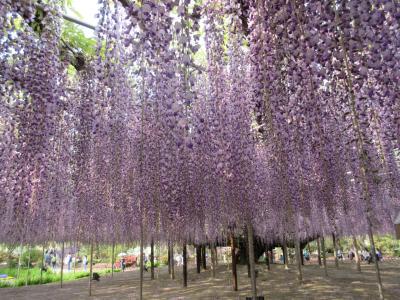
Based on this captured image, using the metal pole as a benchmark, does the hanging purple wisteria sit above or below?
below

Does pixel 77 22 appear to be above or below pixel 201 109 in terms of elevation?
above

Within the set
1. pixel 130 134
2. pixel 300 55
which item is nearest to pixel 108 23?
pixel 300 55

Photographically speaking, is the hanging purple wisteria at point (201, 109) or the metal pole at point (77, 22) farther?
the metal pole at point (77, 22)

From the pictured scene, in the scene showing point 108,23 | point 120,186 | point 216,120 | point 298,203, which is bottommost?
point 298,203

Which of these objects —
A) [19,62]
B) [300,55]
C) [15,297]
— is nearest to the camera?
[300,55]

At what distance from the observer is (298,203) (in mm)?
8109

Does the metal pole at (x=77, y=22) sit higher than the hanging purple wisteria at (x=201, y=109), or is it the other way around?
the metal pole at (x=77, y=22)

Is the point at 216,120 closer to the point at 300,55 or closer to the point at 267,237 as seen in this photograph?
the point at 300,55

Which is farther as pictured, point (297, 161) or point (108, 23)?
point (297, 161)

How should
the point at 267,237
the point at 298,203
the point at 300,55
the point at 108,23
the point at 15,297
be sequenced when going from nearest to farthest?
the point at 300,55, the point at 108,23, the point at 298,203, the point at 15,297, the point at 267,237

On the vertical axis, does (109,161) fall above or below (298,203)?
above

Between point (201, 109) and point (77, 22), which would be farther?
point (201, 109)

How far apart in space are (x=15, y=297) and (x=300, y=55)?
1302 cm

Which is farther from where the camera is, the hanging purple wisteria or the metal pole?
the metal pole
